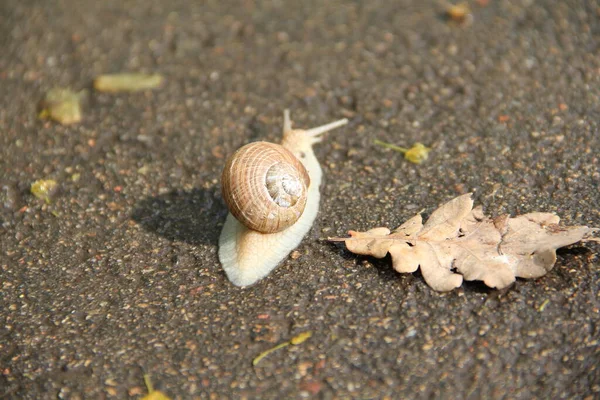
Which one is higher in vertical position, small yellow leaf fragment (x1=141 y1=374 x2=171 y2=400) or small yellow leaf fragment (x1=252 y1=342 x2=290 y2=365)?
small yellow leaf fragment (x1=252 y1=342 x2=290 y2=365)

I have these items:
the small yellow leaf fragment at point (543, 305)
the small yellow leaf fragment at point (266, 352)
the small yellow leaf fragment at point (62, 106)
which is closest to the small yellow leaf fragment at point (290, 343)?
the small yellow leaf fragment at point (266, 352)

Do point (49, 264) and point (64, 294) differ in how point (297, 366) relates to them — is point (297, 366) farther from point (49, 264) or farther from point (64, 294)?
point (49, 264)

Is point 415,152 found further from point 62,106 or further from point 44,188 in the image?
point 62,106

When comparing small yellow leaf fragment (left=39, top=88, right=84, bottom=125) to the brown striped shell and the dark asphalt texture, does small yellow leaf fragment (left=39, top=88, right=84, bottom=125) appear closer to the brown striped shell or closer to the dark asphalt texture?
the dark asphalt texture

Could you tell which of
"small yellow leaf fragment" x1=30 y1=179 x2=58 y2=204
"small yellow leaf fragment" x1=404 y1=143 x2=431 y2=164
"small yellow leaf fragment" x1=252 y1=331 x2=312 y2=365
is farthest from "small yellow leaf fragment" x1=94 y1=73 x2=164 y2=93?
"small yellow leaf fragment" x1=252 y1=331 x2=312 y2=365

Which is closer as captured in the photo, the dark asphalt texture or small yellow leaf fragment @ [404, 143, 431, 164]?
the dark asphalt texture

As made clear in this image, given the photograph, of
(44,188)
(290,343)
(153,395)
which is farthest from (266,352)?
(44,188)
